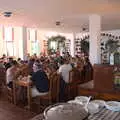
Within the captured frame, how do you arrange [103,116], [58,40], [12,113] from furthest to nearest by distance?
1. [58,40]
2. [12,113]
3. [103,116]

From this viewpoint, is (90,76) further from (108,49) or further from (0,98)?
(108,49)

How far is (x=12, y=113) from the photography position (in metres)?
4.55

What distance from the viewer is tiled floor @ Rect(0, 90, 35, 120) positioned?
4.29 m

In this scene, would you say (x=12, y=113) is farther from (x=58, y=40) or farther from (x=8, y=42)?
(x=58, y=40)

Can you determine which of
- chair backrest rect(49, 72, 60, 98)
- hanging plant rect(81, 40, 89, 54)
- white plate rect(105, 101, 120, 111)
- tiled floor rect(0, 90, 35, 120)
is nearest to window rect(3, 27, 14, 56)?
hanging plant rect(81, 40, 89, 54)

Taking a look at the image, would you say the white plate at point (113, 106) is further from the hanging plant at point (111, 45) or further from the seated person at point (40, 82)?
the hanging plant at point (111, 45)

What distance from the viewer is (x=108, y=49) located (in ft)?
39.7

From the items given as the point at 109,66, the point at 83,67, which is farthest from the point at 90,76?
the point at 109,66

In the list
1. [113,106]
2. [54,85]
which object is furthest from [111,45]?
[113,106]

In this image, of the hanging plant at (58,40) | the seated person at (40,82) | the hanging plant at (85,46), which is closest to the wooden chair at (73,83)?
the seated person at (40,82)

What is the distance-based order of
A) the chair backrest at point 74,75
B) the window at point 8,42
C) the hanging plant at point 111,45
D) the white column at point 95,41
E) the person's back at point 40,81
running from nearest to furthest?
→ the person's back at point 40,81, the chair backrest at point 74,75, the white column at point 95,41, the hanging plant at point 111,45, the window at point 8,42

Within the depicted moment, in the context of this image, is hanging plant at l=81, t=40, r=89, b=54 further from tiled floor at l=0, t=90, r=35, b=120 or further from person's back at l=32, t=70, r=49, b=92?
person's back at l=32, t=70, r=49, b=92

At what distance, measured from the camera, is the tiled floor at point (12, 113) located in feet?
14.1

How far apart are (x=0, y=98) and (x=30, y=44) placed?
8741mm
